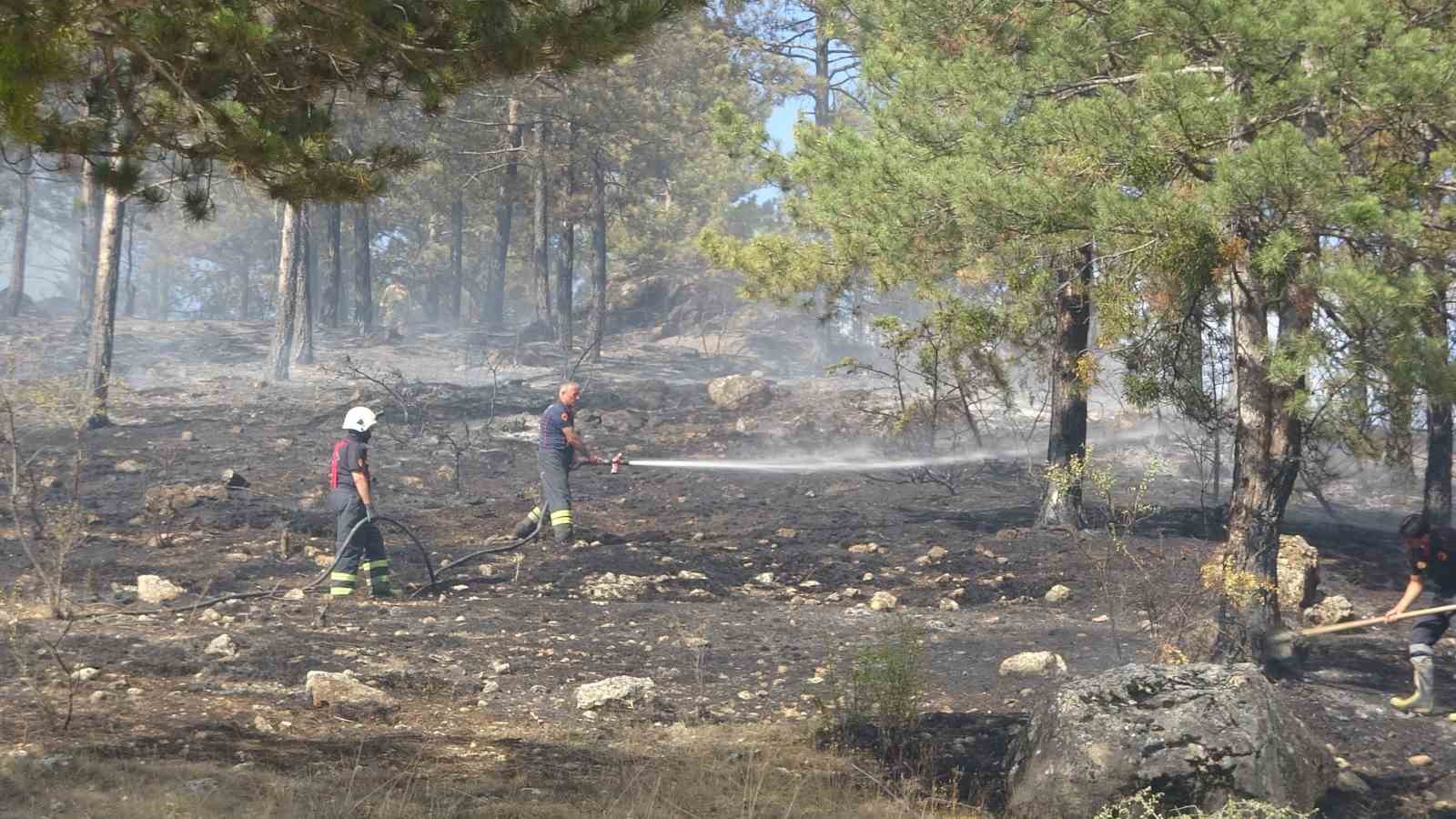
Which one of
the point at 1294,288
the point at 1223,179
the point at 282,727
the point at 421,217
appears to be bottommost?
the point at 282,727

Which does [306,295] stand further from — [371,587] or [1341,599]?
[1341,599]

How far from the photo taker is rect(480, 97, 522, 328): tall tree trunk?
28.6 metres

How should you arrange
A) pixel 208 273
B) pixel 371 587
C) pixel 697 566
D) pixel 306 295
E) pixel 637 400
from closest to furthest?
1. pixel 371 587
2. pixel 697 566
3. pixel 637 400
4. pixel 306 295
5. pixel 208 273

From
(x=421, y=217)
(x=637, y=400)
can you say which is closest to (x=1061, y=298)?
(x=637, y=400)

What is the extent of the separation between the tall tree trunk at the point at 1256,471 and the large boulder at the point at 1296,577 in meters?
1.95

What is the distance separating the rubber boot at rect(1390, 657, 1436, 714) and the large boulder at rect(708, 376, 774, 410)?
16816 millimetres

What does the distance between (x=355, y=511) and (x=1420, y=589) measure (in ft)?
25.2

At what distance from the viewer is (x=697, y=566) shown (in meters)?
11.5

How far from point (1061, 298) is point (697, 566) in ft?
14.2

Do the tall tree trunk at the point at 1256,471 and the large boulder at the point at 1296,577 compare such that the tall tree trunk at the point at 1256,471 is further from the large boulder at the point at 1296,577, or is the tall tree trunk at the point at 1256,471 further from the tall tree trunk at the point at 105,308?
the tall tree trunk at the point at 105,308

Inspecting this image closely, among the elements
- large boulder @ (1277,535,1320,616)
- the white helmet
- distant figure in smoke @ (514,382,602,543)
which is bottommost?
large boulder @ (1277,535,1320,616)

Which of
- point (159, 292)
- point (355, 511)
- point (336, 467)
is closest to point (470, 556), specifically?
point (355, 511)

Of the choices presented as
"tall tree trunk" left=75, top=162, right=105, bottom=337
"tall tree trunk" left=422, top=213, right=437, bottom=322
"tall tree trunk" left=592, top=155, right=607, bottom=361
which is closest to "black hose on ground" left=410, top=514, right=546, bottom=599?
"tall tree trunk" left=592, top=155, right=607, bottom=361

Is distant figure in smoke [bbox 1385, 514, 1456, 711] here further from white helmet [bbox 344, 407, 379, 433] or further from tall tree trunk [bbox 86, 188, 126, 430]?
tall tree trunk [bbox 86, 188, 126, 430]
